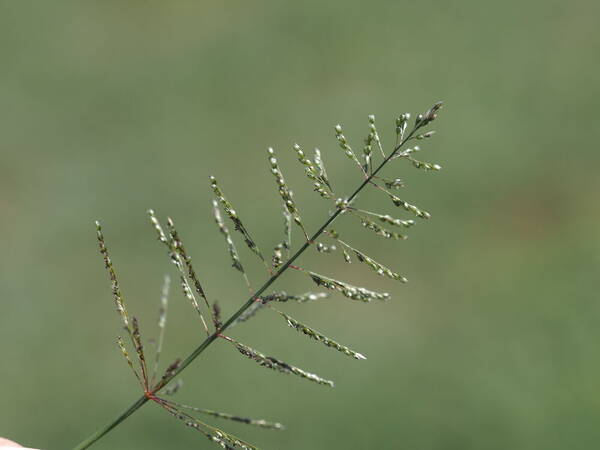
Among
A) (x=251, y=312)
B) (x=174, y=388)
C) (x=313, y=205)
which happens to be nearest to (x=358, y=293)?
(x=251, y=312)

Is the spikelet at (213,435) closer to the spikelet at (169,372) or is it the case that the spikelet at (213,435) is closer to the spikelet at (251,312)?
the spikelet at (169,372)

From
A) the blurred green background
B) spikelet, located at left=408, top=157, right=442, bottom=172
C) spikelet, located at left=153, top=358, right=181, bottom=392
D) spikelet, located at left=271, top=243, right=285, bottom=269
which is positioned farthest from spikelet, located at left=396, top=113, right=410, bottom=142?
the blurred green background

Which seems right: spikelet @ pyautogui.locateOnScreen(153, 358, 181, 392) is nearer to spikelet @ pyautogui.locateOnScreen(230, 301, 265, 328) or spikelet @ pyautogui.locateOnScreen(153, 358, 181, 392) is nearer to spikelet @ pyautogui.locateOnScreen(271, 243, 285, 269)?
spikelet @ pyautogui.locateOnScreen(230, 301, 265, 328)

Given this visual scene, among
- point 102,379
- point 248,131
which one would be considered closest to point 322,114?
point 248,131

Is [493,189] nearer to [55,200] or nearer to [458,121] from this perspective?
[458,121]

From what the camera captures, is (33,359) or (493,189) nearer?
(33,359)

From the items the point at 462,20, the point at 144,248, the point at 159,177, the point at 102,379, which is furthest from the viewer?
the point at 462,20

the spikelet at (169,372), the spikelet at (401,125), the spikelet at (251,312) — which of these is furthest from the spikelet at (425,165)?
the spikelet at (169,372)

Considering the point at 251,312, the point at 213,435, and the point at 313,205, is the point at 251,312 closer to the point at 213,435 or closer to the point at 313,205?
the point at 213,435
